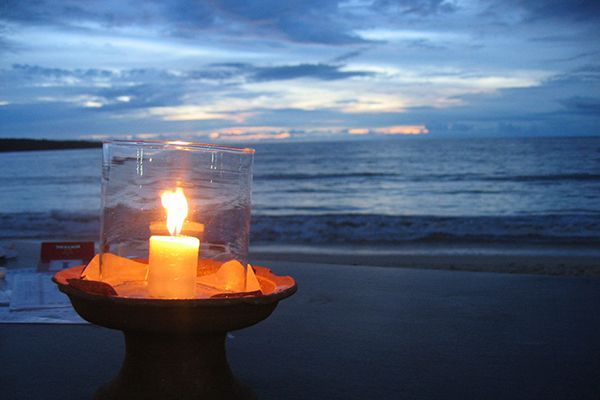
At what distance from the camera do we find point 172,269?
2.17ft

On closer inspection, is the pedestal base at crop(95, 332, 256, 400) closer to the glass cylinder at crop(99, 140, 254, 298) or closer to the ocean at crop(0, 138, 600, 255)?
the glass cylinder at crop(99, 140, 254, 298)

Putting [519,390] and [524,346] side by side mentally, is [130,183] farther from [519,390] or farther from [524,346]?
[524,346]

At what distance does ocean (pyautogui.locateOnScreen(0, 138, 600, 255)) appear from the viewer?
686 centimetres

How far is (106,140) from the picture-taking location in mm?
742

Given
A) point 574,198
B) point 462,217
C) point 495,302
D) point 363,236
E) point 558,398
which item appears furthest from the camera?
point 574,198

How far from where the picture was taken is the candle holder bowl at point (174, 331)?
59 cm

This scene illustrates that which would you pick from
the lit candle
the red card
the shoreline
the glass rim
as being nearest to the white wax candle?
the lit candle

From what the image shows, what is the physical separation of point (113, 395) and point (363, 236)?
20.6 feet

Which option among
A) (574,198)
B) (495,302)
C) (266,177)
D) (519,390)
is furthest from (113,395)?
(266,177)

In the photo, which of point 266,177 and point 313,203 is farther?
point 266,177

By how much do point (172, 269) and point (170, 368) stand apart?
0.38ft

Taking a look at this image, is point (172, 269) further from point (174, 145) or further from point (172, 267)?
point (174, 145)

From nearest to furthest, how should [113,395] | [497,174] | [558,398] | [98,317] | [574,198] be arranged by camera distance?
[98,317]
[113,395]
[558,398]
[574,198]
[497,174]

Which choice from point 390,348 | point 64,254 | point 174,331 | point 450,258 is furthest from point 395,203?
point 174,331
